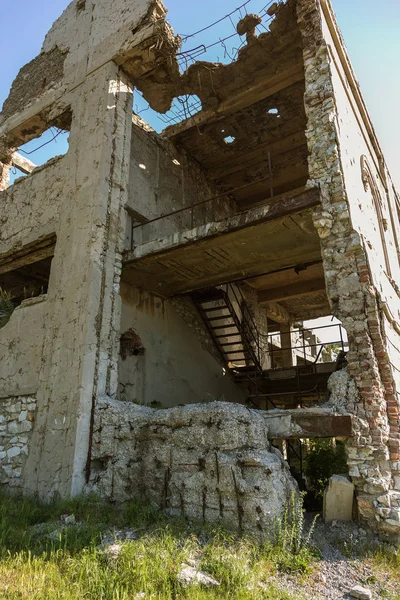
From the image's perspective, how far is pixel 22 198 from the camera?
9414 millimetres

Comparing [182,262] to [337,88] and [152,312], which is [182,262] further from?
[337,88]

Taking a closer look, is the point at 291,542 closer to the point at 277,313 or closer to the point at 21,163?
the point at 277,313

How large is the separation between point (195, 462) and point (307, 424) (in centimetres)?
154

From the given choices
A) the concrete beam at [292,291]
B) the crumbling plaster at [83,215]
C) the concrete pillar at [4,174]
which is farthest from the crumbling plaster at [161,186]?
the concrete pillar at [4,174]

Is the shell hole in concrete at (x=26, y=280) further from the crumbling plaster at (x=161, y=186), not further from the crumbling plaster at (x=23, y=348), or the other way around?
the crumbling plaster at (x=161, y=186)

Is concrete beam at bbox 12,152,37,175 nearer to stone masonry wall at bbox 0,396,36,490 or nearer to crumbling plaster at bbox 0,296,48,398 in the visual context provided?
crumbling plaster at bbox 0,296,48,398

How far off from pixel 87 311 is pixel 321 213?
12.9 ft

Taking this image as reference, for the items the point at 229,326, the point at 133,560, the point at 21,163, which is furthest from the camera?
the point at 21,163

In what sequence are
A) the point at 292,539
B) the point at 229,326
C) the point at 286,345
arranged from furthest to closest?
the point at 286,345, the point at 229,326, the point at 292,539

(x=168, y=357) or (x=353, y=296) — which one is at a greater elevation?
(x=168, y=357)

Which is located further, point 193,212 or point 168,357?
point 193,212

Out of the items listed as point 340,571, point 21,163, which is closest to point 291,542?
point 340,571

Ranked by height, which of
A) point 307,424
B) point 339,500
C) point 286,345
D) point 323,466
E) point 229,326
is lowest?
point 339,500

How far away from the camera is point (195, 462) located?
5816 mm
